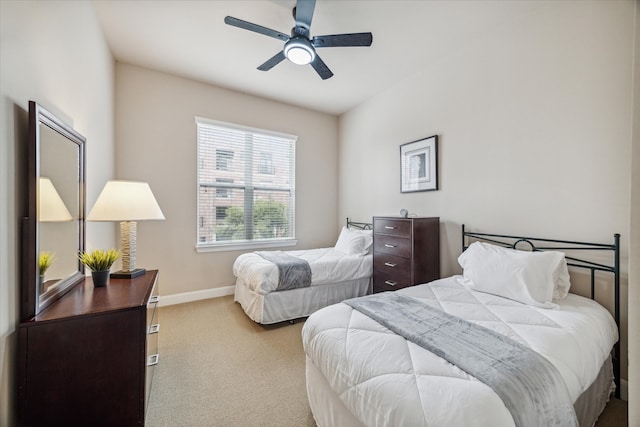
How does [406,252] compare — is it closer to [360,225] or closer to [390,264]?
[390,264]

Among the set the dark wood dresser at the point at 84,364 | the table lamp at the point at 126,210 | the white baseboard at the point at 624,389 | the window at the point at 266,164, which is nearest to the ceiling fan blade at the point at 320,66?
the window at the point at 266,164

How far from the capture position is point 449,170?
2881mm

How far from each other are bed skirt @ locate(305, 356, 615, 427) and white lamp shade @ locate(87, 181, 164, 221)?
1.60 metres

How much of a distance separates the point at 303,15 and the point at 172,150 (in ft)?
7.86

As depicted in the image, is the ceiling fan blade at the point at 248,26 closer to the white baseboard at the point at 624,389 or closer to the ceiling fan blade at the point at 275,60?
the ceiling fan blade at the point at 275,60

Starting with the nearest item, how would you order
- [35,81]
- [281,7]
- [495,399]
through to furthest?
[495,399]
[35,81]
[281,7]

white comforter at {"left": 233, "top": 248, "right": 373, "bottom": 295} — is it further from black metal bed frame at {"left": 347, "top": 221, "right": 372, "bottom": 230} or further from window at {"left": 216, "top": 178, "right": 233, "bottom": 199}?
window at {"left": 216, "top": 178, "right": 233, "bottom": 199}

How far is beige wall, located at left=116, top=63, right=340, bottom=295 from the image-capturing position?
317 centimetres

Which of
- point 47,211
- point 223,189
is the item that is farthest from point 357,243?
point 47,211

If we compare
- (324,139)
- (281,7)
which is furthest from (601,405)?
(324,139)

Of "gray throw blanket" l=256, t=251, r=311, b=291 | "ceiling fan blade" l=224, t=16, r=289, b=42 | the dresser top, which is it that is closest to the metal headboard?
"gray throw blanket" l=256, t=251, r=311, b=291

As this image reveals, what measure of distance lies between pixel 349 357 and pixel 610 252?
204 cm

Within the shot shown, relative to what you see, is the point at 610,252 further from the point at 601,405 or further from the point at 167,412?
the point at 167,412

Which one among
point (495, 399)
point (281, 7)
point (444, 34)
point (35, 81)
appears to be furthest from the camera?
point (444, 34)
